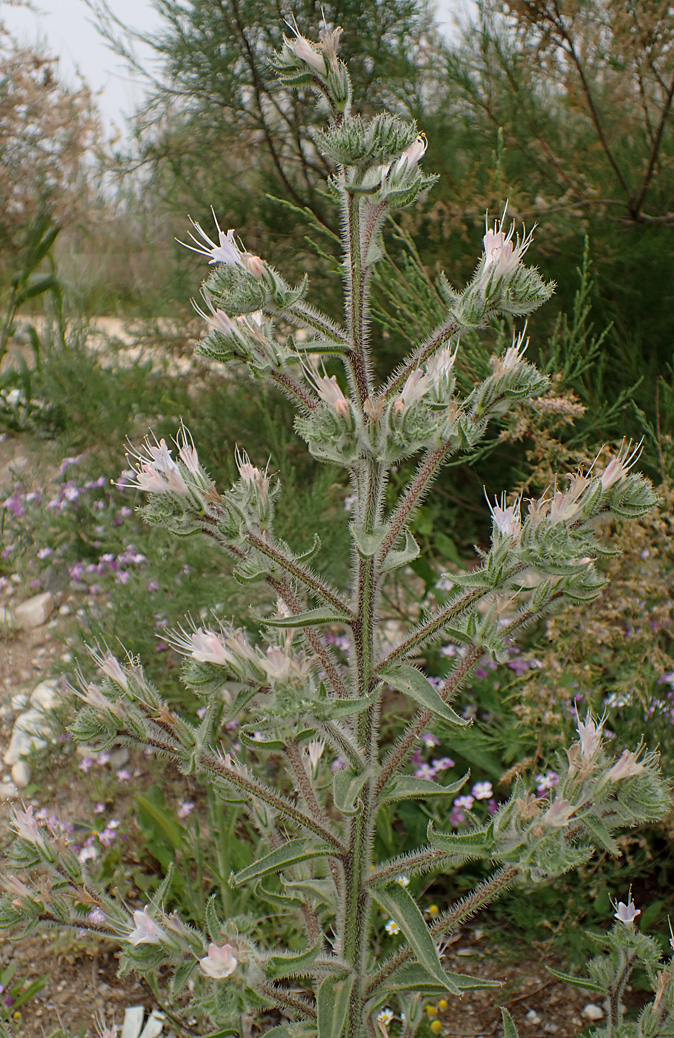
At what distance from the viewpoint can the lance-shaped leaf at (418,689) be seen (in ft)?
4.50

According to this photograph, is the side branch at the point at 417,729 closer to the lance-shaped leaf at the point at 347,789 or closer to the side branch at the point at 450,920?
the lance-shaped leaf at the point at 347,789

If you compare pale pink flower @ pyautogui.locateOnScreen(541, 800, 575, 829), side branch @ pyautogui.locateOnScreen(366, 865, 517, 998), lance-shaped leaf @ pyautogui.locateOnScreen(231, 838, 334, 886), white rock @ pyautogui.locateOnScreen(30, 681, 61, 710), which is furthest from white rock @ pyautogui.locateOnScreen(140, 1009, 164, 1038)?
pale pink flower @ pyautogui.locateOnScreen(541, 800, 575, 829)

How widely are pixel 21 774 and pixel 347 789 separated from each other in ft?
6.32

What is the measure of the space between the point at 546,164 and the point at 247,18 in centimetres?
167

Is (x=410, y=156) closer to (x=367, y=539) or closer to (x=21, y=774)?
(x=367, y=539)

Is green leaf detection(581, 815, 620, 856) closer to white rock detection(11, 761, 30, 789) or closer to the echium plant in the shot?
the echium plant

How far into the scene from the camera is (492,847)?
1434 mm

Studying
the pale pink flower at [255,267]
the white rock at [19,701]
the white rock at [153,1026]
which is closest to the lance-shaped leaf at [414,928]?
the white rock at [153,1026]

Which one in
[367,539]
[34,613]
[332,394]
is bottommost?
[34,613]

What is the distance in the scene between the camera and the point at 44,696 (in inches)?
132

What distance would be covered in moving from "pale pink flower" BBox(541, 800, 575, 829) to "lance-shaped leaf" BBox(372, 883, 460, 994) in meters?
0.28

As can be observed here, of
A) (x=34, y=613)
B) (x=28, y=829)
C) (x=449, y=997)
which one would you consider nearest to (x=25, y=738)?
(x=34, y=613)

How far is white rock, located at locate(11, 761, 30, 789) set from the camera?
116 inches

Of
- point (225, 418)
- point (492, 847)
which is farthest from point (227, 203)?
point (492, 847)
